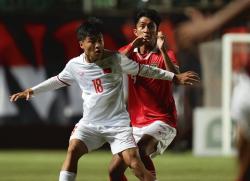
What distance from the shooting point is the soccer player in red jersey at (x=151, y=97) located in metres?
9.98

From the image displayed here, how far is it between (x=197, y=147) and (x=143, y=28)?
41.6 ft

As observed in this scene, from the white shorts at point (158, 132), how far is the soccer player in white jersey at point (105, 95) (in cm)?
51

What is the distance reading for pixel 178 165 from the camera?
18.8 meters

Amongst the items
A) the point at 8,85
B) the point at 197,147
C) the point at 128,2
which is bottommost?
the point at 197,147

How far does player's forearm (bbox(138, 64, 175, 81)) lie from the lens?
956cm

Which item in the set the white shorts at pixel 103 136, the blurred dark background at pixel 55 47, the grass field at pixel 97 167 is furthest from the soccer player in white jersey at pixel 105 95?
the blurred dark background at pixel 55 47

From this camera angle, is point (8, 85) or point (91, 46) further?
point (8, 85)

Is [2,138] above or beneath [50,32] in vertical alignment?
beneath

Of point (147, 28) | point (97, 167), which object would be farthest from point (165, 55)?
point (97, 167)

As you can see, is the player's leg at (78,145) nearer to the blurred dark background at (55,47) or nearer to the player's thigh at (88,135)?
the player's thigh at (88,135)

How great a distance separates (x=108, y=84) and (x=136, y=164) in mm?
851

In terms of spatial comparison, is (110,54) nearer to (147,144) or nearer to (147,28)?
(147,28)

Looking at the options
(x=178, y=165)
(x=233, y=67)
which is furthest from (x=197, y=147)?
(x=178, y=165)

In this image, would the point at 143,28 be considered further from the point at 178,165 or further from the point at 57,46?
the point at 57,46
